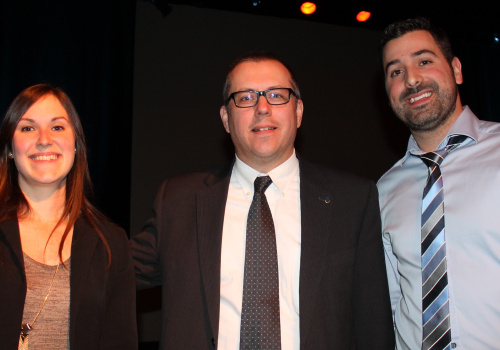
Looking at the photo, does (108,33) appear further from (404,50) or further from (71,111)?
(404,50)

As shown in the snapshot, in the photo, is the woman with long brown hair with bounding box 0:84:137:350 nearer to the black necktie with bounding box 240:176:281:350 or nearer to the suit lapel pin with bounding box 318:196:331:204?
the black necktie with bounding box 240:176:281:350

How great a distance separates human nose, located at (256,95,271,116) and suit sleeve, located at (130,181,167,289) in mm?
578

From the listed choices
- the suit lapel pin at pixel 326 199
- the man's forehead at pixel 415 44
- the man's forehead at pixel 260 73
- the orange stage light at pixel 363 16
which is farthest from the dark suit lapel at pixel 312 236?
the orange stage light at pixel 363 16

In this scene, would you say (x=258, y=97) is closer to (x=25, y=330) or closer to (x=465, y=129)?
(x=465, y=129)

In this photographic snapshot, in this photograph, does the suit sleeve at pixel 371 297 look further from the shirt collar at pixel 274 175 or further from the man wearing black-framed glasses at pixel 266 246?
the shirt collar at pixel 274 175

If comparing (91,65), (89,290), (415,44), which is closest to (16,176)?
(89,290)

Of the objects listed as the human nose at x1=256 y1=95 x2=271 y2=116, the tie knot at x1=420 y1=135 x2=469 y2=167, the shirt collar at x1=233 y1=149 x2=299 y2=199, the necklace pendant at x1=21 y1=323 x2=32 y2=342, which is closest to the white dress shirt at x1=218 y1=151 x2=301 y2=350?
the shirt collar at x1=233 y1=149 x2=299 y2=199

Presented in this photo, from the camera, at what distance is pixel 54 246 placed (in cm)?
168

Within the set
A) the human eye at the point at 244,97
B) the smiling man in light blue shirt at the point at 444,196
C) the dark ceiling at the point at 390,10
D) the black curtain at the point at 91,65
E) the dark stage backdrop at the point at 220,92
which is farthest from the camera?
the dark stage backdrop at the point at 220,92

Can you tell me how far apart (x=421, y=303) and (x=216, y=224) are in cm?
92

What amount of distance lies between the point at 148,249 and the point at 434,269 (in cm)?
121

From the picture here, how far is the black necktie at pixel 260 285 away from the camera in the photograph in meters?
1.53

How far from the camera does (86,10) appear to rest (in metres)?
3.70

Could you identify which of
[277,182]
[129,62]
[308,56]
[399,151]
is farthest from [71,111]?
[399,151]
